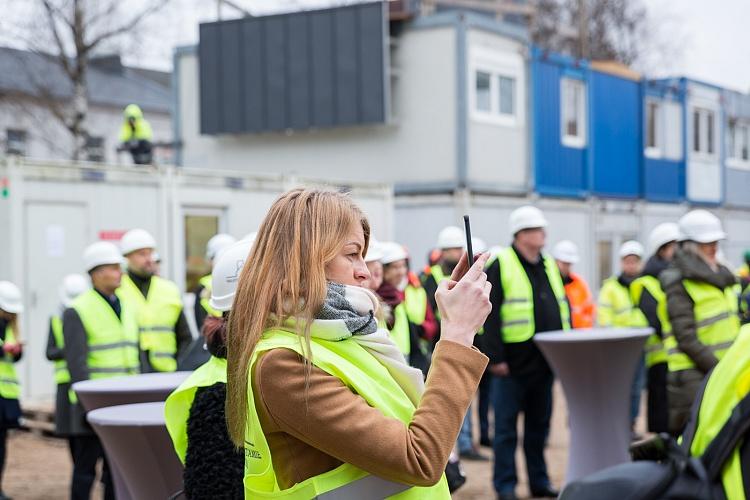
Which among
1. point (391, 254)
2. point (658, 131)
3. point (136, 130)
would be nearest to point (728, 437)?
point (391, 254)

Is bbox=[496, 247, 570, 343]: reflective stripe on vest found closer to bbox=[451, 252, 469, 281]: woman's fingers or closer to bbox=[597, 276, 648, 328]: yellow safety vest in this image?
bbox=[597, 276, 648, 328]: yellow safety vest

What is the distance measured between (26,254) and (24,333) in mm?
831

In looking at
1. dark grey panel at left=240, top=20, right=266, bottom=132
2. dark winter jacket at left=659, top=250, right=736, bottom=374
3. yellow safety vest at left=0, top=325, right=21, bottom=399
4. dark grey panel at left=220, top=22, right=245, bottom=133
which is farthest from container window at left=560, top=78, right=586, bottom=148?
dark winter jacket at left=659, top=250, right=736, bottom=374

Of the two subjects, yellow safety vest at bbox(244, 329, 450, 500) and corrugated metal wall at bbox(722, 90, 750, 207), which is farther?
corrugated metal wall at bbox(722, 90, 750, 207)

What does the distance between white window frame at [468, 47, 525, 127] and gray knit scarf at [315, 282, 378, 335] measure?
16329 mm

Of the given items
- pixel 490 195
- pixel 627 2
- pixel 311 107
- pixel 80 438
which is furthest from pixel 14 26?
pixel 627 2

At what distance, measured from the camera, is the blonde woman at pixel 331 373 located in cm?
232

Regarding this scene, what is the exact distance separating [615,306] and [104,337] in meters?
6.13

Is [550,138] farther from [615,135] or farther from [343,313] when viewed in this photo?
[343,313]

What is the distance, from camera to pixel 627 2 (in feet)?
139

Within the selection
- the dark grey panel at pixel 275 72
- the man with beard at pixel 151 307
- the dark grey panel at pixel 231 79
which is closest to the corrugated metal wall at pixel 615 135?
the dark grey panel at pixel 275 72

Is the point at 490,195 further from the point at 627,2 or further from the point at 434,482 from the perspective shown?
the point at 627,2

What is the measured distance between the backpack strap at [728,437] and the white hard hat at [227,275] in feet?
6.02

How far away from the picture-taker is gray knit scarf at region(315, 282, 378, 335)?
2.40 meters
